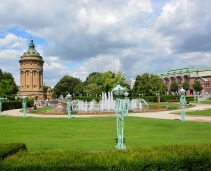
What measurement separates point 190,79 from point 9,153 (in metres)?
115

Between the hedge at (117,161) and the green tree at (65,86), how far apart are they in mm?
109760

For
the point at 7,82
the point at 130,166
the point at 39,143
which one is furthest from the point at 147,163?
the point at 7,82

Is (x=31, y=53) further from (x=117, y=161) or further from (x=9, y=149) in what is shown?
(x=117, y=161)

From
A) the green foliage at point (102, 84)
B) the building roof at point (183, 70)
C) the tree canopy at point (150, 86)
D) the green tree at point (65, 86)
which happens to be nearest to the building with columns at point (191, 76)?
the building roof at point (183, 70)

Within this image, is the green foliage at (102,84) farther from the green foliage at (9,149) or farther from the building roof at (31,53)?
the green foliage at (9,149)

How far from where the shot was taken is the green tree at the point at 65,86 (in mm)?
116062

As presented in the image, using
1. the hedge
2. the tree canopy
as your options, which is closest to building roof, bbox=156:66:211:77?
the tree canopy

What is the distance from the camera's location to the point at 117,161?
5793mm

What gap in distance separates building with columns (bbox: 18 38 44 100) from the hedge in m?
84.2

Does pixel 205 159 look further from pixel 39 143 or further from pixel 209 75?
pixel 209 75

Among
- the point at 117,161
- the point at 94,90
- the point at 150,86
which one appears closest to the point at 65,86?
the point at 94,90

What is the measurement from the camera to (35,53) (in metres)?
91.4

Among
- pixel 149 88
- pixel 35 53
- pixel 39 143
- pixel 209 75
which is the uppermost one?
pixel 35 53

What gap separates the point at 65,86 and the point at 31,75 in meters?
29.8
